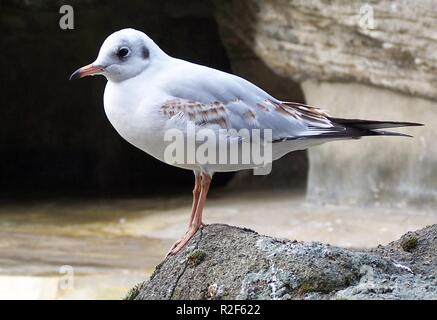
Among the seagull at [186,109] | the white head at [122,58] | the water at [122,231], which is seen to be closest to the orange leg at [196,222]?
the seagull at [186,109]

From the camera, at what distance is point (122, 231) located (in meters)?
7.68

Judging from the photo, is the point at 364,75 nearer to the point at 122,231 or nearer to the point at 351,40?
the point at 351,40

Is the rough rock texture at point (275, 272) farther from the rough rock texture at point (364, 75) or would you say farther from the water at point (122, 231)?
the rough rock texture at point (364, 75)

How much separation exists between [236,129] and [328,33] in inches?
206

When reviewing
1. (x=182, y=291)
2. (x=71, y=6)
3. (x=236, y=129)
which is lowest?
(x=182, y=291)

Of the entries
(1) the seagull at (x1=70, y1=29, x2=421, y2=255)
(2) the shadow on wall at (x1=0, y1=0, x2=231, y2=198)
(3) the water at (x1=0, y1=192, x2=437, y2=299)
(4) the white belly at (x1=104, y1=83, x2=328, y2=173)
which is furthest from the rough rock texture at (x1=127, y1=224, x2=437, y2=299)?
(2) the shadow on wall at (x1=0, y1=0, x2=231, y2=198)

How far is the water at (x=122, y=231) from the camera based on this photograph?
596cm

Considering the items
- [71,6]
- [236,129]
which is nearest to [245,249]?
[236,129]

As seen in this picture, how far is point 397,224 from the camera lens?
7305 millimetres

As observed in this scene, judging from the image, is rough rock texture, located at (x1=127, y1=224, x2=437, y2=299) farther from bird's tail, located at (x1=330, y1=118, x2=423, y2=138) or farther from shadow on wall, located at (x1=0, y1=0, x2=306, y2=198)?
shadow on wall, located at (x1=0, y1=0, x2=306, y2=198)

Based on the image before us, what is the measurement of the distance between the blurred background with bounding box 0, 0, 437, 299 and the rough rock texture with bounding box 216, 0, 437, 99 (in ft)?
0.03

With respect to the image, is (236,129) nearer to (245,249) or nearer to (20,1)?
(245,249)

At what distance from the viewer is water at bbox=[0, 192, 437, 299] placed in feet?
19.6

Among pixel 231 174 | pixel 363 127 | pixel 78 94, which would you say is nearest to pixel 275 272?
pixel 363 127
